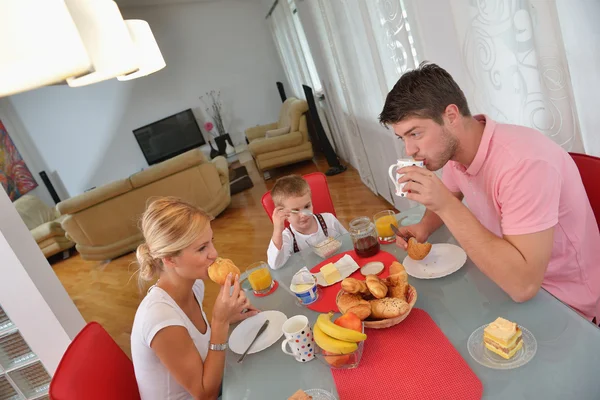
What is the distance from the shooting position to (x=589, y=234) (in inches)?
46.1

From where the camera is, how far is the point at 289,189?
6.38ft

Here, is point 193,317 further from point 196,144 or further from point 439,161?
point 196,144

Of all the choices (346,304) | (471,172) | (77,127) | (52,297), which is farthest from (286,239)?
(77,127)

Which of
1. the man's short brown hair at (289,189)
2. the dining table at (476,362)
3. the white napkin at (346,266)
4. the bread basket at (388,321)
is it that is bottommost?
the dining table at (476,362)

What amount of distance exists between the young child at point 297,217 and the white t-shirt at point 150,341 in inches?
22.5

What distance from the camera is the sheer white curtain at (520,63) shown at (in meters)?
1.22

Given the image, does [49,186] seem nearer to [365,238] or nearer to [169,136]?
[169,136]

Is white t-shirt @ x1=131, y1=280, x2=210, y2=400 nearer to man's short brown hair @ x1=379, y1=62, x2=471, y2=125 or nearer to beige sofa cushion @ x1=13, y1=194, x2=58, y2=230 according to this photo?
man's short brown hair @ x1=379, y1=62, x2=471, y2=125

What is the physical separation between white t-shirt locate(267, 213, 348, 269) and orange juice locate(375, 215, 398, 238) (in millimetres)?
422

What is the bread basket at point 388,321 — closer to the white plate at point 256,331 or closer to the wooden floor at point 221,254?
the white plate at point 256,331

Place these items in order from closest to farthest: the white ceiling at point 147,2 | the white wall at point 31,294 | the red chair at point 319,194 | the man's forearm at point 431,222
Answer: the man's forearm at point 431,222, the white wall at point 31,294, the red chair at point 319,194, the white ceiling at point 147,2

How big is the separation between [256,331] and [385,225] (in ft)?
2.11

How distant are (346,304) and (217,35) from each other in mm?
8075

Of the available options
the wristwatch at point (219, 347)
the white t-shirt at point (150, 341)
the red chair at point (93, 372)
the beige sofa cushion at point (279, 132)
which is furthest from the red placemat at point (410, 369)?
the beige sofa cushion at point (279, 132)
